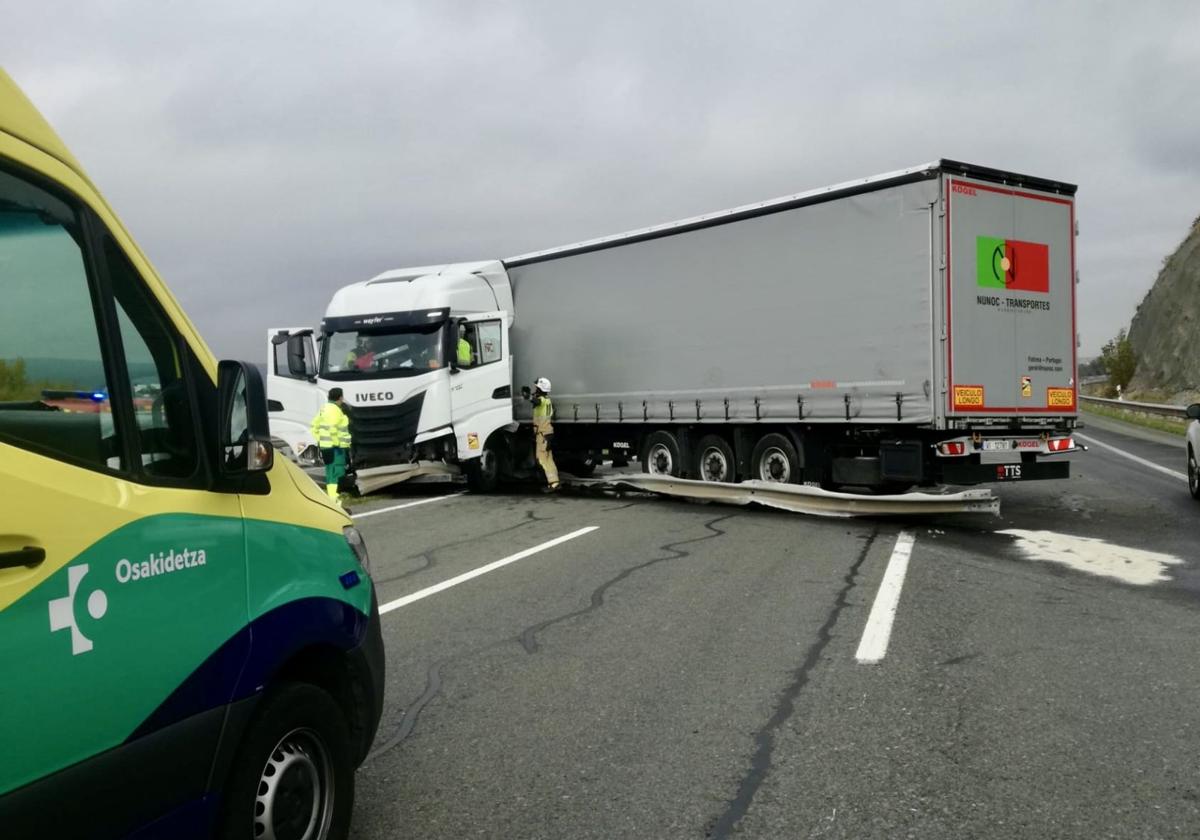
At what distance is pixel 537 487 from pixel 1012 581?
10.9 meters

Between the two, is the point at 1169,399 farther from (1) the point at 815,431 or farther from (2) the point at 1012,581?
(2) the point at 1012,581

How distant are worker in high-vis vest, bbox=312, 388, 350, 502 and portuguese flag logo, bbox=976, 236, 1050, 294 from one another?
28.5ft

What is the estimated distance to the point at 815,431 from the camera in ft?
45.2

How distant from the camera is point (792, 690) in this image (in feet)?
17.9

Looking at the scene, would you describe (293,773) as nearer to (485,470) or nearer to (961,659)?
(961,659)

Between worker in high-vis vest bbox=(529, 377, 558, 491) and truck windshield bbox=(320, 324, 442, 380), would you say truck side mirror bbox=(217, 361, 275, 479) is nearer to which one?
truck windshield bbox=(320, 324, 442, 380)

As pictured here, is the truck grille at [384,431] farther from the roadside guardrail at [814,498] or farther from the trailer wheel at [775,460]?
the trailer wheel at [775,460]

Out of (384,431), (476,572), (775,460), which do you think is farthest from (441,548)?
(384,431)

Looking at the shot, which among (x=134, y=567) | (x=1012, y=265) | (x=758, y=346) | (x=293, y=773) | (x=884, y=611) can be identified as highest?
(x=1012, y=265)

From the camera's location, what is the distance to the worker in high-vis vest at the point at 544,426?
17031 millimetres

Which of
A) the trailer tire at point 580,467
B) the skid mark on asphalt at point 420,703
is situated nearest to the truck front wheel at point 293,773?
the skid mark on asphalt at point 420,703

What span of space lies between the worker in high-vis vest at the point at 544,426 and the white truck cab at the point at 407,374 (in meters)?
0.56

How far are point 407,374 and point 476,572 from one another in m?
7.52

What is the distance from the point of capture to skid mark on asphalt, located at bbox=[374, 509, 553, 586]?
9.24 meters
